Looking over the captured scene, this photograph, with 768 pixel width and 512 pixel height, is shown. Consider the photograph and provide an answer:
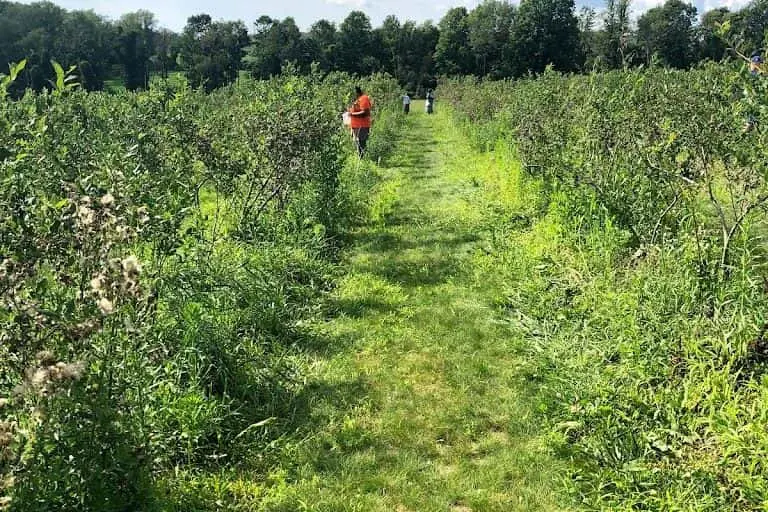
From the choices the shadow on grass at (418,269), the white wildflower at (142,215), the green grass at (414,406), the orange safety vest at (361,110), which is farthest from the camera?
the orange safety vest at (361,110)

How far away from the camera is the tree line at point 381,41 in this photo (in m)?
59.5

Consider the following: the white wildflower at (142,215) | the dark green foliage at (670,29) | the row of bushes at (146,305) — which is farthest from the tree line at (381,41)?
the white wildflower at (142,215)

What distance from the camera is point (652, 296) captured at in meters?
4.48

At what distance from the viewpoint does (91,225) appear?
252 centimetres

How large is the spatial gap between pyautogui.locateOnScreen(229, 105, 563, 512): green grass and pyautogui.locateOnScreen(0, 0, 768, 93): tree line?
53.7 m

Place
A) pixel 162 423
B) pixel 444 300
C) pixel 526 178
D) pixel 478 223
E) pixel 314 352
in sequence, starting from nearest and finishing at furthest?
pixel 162 423 < pixel 314 352 < pixel 444 300 < pixel 478 223 < pixel 526 178

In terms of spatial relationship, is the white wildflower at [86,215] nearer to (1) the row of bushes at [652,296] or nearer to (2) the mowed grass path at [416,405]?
(2) the mowed grass path at [416,405]

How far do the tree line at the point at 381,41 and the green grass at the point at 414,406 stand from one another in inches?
2115

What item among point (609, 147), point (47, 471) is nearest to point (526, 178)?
point (609, 147)

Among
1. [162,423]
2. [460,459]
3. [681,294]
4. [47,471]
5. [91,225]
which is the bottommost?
[460,459]

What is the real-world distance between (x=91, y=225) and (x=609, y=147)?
5915 millimetres

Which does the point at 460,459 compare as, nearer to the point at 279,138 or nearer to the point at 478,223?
the point at 279,138

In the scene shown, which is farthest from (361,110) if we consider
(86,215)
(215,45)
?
(215,45)

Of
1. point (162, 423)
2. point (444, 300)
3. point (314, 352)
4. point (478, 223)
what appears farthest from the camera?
point (478, 223)
